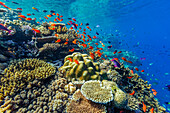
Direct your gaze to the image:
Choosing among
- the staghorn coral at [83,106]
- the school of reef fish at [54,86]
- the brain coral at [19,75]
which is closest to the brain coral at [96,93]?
the school of reef fish at [54,86]

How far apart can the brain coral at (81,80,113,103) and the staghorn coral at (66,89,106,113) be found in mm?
211

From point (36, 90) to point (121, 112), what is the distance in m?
3.45

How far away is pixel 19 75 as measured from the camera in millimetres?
3861

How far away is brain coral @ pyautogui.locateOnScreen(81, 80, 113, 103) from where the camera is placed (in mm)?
2876

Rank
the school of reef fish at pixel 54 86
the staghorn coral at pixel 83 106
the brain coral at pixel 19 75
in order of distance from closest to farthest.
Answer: the staghorn coral at pixel 83 106 → the school of reef fish at pixel 54 86 → the brain coral at pixel 19 75

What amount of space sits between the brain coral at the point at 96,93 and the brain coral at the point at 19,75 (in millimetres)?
2063

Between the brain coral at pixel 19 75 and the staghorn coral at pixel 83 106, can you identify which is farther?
the brain coral at pixel 19 75

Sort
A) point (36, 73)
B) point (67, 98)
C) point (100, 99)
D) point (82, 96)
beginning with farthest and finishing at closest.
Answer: point (36, 73)
point (67, 98)
point (82, 96)
point (100, 99)

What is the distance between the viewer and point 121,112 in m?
3.32

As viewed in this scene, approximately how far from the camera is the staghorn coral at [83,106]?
9.15 ft

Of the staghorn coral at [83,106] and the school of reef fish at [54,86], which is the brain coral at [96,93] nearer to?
the school of reef fish at [54,86]

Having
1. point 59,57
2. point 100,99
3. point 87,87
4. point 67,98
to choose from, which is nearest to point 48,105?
point 67,98

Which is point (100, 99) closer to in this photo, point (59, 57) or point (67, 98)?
point (67, 98)

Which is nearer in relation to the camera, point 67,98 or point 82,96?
point 82,96
